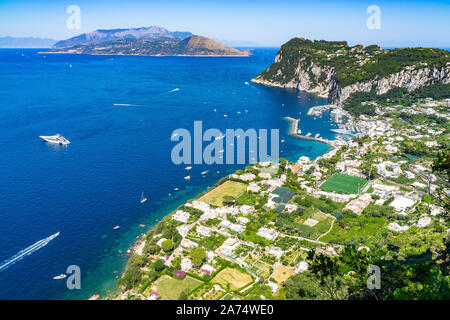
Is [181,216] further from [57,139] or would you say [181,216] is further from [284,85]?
[284,85]

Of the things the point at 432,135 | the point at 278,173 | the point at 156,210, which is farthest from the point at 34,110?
the point at 432,135

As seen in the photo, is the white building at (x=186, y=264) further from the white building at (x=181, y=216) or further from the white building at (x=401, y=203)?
the white building at (x=401, y=203)

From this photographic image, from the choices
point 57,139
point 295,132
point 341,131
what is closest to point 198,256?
point 57,139

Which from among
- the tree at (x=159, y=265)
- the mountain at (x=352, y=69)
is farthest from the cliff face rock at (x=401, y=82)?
the tree at (x=159, y=265)

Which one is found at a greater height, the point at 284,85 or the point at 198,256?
the point at 284,85

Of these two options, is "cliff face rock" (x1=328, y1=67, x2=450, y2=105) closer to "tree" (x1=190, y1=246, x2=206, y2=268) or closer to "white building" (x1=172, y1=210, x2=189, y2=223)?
"white building" (x1=172, y1=210, x2=189, y2=223)
